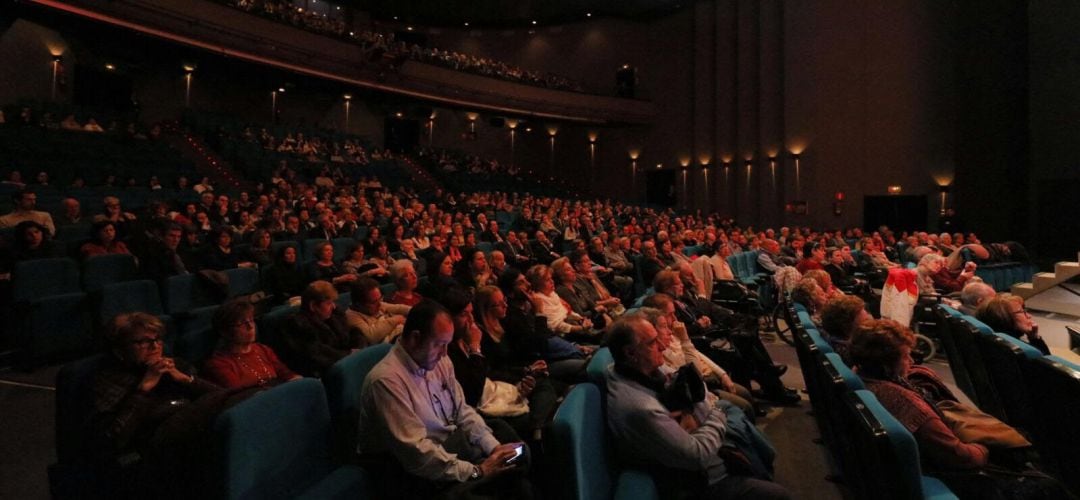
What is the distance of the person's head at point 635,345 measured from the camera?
1.81 meters

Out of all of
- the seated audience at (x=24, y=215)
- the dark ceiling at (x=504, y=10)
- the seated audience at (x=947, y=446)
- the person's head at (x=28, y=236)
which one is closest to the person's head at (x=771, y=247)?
the seated audience at (x=947, y=446)

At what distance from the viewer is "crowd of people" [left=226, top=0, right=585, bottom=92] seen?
12023 mm

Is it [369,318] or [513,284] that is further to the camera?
[513,284]

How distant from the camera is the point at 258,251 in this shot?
→ 509 centimetres

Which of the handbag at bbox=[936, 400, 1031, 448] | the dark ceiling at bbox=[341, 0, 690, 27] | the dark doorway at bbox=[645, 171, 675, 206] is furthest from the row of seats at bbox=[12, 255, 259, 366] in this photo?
the dark doorway at bbox=[645, 171, 675, 206]

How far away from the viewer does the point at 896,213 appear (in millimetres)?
13672

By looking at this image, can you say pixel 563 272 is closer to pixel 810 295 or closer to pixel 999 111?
pixel 810 295

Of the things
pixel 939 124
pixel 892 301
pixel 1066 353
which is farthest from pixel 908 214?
pixel 892 301

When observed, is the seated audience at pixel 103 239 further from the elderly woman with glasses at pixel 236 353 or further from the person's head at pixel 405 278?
the elderly woman with glasses at pixel 236 353

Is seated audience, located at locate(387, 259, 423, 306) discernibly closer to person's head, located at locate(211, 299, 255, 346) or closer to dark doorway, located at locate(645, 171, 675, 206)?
person's head, located at locate(211, 299, 255, 346)

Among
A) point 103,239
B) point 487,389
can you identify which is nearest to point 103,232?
point 103,239

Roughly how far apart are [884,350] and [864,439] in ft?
1.67

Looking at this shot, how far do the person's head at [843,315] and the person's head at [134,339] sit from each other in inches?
111

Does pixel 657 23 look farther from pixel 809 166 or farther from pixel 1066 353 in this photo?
pixel 1066 353
